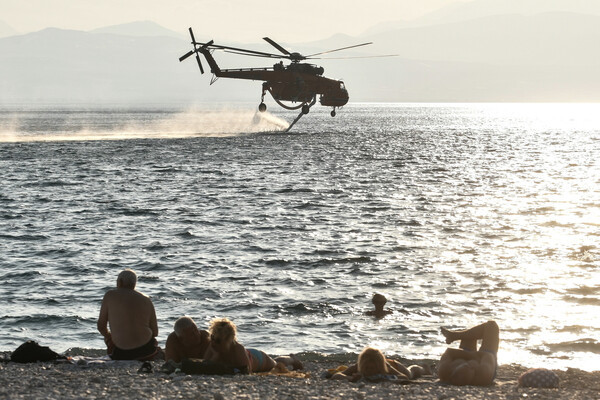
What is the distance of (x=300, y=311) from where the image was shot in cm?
2050

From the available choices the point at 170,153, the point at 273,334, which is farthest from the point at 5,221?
the point at 170,153

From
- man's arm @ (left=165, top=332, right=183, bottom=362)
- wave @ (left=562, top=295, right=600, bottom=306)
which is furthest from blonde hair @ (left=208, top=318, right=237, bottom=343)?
wave @ (left=562, top=295, right=600, bottom=306)

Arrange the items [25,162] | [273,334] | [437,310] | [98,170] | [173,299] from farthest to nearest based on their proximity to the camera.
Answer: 1. [25,162]
2. [98,170]
3. [173,299]
4. [437,310]
5. [273,334]

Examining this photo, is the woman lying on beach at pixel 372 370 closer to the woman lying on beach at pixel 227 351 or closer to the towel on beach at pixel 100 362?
the woman lying on beach at pixel 227 351

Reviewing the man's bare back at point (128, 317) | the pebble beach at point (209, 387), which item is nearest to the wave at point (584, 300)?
the pebble beach at point (209, 387)

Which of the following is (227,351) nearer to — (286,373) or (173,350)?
(173,350)

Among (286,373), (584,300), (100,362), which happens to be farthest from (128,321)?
(584,300)

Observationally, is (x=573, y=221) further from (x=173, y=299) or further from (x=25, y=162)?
(x=25, y=162)

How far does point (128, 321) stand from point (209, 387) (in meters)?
2.50

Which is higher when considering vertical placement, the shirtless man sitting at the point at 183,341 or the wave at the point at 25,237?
the shirtless man sitting at the point at 183,341

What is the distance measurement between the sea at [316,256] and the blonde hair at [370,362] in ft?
15.7

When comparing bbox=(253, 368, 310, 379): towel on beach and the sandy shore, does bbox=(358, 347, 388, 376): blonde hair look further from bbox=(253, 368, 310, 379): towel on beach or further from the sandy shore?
bbox=(253, 368, 310, 379): towel on beach

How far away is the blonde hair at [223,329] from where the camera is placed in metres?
11.6

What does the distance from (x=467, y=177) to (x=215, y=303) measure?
1825 inches
